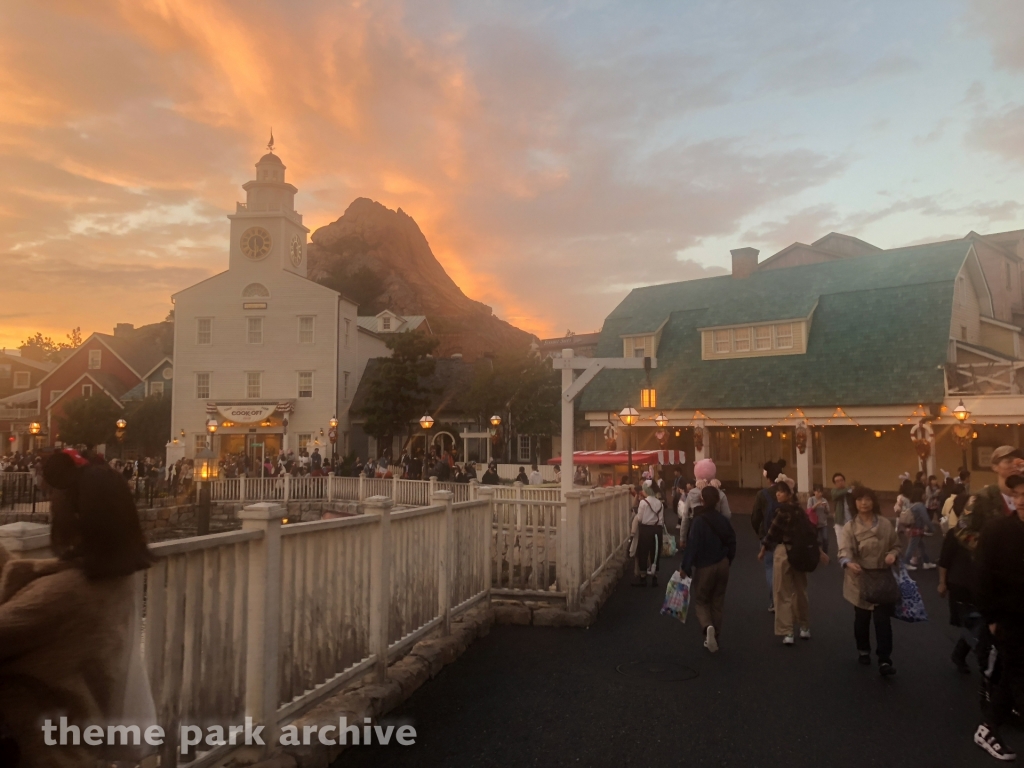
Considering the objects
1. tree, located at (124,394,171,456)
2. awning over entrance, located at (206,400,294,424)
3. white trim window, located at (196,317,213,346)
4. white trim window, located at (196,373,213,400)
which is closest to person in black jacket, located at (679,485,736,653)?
awning over entrance, located at (206,400,294,424)

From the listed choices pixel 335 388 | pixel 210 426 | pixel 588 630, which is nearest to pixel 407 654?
pixel 588 630

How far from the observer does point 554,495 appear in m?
17.4

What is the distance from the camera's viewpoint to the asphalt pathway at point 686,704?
16.0 feet

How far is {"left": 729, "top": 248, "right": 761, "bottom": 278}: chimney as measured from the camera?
1405 inches

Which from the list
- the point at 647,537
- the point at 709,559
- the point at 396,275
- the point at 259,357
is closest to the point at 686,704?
the point at 709,559

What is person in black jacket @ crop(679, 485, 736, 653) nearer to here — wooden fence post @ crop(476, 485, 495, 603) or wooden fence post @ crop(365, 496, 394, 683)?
wooden fence post @ crop(476, 485, 495, 603)

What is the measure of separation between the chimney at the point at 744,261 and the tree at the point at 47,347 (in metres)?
89.3

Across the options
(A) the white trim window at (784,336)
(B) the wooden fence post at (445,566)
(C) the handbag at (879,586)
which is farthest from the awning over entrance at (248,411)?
(C) the handbag at (879,586)

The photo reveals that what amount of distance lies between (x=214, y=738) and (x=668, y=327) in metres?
30.9

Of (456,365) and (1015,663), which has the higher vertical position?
(456,365)

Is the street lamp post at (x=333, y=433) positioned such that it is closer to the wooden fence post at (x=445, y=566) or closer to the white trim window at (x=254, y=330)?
the white trim window at (x=254, y=330)

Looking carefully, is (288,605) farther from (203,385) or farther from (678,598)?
(203,385)

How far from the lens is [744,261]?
3578 cm

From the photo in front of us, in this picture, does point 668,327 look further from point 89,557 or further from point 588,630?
point 89,557
